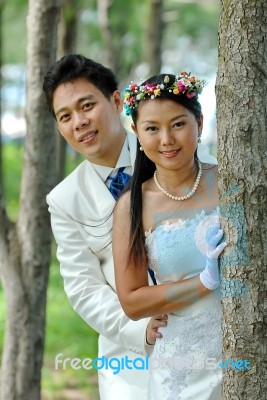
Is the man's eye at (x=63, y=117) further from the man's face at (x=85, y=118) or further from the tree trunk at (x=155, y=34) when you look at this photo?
the tree trunk at (x=155, y=34)

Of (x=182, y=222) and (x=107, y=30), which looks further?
(x=107, y=30)

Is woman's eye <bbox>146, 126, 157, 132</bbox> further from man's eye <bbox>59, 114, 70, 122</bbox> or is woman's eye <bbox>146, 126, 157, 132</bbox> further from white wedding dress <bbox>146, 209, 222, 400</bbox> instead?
man's eye <bbox>59, 114, 70, 122</bbox>

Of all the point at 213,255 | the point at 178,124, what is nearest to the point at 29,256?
the point at 178,124

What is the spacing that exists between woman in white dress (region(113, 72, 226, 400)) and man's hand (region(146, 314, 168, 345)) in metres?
0.04

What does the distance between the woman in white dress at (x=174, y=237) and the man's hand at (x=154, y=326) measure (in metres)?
0.04

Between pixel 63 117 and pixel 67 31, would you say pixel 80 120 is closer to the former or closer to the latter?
pixel 63 117

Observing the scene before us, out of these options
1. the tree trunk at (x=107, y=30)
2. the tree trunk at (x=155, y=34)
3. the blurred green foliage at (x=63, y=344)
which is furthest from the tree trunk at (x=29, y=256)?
the tree trunk at (x=107, y=30)

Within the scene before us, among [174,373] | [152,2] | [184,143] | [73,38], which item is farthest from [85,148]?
[152,2]

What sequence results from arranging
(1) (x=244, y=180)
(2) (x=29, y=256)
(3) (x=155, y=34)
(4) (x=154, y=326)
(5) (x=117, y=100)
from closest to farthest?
(1) (x=244, y=180) → (4) (x=154, y=326) → (5) (x=117, y=100) → (2) (x=29, y=256) → (3) (x=155, y=34)

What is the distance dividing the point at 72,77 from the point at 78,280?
0.81 metres

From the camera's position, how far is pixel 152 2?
8242mm

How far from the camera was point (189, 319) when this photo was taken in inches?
103

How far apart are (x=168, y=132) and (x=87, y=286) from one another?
942 mm

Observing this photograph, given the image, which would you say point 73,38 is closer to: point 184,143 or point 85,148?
point 85,148
